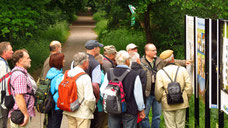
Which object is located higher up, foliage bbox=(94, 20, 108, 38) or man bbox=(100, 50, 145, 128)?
foliage bbox=(94, 20, 108, 38)

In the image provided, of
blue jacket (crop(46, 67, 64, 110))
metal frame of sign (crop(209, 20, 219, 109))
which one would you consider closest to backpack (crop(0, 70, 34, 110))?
blue jacket (crop(46, 67, 64, 110))

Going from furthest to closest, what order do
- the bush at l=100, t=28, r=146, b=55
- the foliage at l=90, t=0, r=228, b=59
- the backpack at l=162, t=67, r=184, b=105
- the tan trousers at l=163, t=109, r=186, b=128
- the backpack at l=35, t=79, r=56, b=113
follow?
the bush at l=100, t=28, r=146, b=55
the foliage at l=90, t=0, r=228, b=59
the tan trousers at l=163, t=109, r=186, b=128
the backpack at l=162, t=67, r=184, b=105
the backpack at l=35, t=79, r=56, b=113

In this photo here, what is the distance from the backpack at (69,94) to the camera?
5.45 m

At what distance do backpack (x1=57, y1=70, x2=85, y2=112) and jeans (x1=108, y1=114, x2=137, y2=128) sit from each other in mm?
599

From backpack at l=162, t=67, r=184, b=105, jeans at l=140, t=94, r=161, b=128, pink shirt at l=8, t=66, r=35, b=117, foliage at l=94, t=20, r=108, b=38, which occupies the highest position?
foliage at l=94, t=20, r=108, b=38

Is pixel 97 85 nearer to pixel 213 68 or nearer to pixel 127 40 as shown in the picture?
pixel 213 68

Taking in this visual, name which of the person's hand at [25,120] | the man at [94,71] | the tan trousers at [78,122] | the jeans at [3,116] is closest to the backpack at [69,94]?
the tan trousers at [78,122]

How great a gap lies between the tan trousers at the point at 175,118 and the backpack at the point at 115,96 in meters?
1.16

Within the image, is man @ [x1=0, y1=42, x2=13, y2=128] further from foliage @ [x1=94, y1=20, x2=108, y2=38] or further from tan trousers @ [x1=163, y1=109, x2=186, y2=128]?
foliage @ [x1=94, y1=20, x2=108, y2=38]

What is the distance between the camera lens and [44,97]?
5.79 metres

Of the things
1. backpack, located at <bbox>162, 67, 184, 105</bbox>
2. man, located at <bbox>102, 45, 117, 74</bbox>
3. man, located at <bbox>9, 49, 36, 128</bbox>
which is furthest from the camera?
man, located at <bbox>102, 45, 117, 74</bbox>

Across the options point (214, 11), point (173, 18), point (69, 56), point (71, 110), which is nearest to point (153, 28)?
point (173, 18)

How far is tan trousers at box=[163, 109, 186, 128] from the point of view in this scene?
6.30 meters

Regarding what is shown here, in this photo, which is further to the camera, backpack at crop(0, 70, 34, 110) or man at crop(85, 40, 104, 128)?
man at crop(85, 40, 104, 128)
